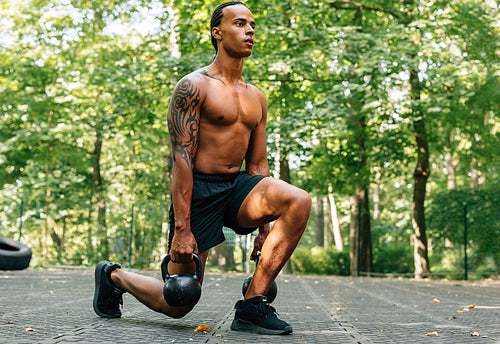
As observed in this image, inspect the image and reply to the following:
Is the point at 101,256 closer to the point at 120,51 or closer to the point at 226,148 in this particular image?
the point at 120,51

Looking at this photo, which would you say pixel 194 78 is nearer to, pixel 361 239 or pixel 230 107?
pixel 230 107

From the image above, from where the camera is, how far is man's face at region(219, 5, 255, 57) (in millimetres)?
3959

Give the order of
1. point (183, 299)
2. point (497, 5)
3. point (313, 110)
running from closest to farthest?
point (183, 299) → point (313, 110) → point (497, 5)

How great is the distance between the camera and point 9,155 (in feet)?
69.8

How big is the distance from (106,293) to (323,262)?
62.1 ft

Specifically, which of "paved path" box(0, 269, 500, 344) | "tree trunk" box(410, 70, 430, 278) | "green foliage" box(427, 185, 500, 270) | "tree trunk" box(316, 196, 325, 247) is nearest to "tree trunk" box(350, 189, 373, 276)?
"tree trunk" box(410, 70, 430, 278)

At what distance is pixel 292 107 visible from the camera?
1612 cm

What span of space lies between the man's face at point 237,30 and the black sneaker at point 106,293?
1.85 m

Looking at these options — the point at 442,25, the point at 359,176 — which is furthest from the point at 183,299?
the point at 359,176

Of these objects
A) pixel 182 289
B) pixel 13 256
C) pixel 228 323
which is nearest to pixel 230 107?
pixel 182 289

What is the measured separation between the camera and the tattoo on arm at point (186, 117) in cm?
376

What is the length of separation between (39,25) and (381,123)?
1301 cm

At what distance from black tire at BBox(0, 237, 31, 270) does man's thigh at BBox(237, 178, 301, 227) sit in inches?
342

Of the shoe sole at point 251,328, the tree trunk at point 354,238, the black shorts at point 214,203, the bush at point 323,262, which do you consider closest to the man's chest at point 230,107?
the black shorts at point 214,203
